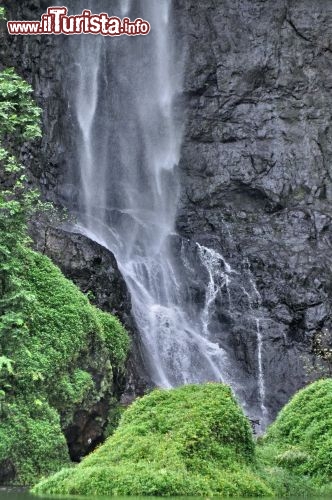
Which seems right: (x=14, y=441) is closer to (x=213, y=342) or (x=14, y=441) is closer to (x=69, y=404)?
(x=69, y=404)

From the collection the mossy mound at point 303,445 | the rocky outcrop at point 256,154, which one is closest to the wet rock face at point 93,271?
the rocky outcrop at point 256,154

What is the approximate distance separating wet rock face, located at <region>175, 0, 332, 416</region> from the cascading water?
1.02 meters

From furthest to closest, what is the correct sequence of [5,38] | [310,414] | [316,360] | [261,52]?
[261,52], [5,38], [316,360], [310,414]

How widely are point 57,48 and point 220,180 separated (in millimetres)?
8943

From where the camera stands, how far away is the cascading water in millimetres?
24652

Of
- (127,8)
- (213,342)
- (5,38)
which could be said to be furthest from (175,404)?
(127,8)

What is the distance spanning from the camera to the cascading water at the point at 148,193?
24652 millimetres

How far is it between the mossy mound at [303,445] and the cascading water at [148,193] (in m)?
10.5

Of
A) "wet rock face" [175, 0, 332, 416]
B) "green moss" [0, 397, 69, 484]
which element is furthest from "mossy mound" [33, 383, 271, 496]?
"wet rock face" [175, 0, 332, 416]

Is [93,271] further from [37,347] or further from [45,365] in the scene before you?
[45,365]

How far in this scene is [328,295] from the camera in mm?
27953

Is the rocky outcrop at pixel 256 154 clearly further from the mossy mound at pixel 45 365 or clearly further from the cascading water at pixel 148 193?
the mossy mound at pixel 45 365

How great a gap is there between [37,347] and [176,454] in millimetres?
5959

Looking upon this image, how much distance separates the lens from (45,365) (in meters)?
14.1
